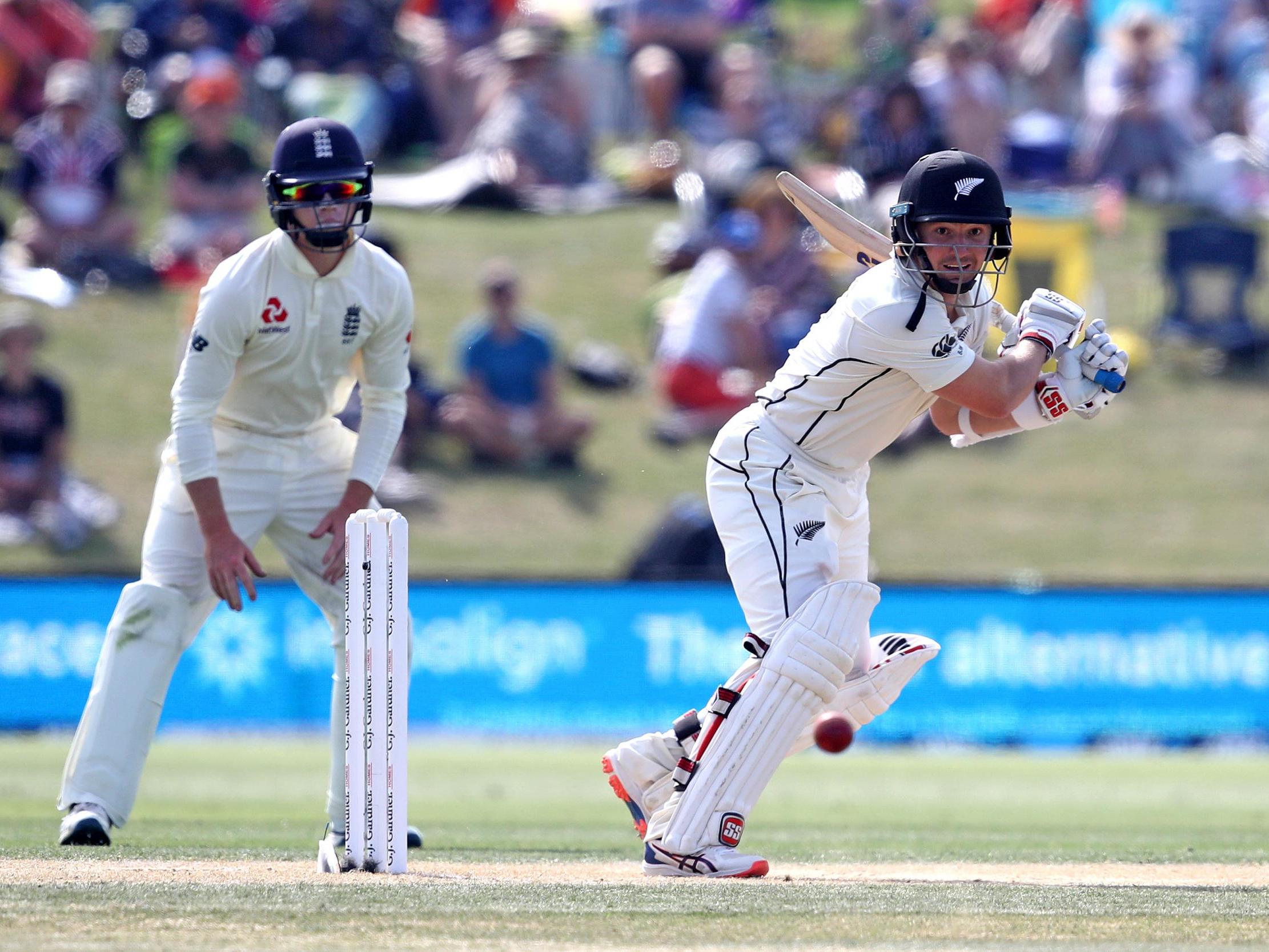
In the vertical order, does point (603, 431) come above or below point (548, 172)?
below

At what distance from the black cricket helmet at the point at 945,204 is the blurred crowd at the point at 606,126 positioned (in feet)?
30.2

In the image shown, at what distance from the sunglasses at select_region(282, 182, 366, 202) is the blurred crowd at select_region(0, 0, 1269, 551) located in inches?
338

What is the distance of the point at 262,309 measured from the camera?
19.5 ft

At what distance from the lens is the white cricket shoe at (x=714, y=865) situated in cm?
519

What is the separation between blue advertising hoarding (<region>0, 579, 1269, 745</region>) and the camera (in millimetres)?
11648

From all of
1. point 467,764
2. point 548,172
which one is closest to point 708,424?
point 548,172

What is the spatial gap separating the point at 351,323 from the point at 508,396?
862 centimetres

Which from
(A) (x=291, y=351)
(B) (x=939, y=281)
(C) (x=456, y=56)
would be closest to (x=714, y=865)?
(B) (x=939, y=281)

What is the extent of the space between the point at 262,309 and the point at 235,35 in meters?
12.0

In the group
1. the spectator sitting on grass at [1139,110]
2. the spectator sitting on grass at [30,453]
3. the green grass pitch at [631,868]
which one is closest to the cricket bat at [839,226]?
the green grass pitch at [631,868]

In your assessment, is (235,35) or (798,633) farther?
(235,35)

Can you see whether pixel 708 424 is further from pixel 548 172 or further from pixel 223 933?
pixel 223 933

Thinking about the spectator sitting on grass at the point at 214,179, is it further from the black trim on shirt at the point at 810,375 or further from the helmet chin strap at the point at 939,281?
the helmet chin strap at the point at 939,281

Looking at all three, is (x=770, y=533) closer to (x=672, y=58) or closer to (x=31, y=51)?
(x=31, y=51)
